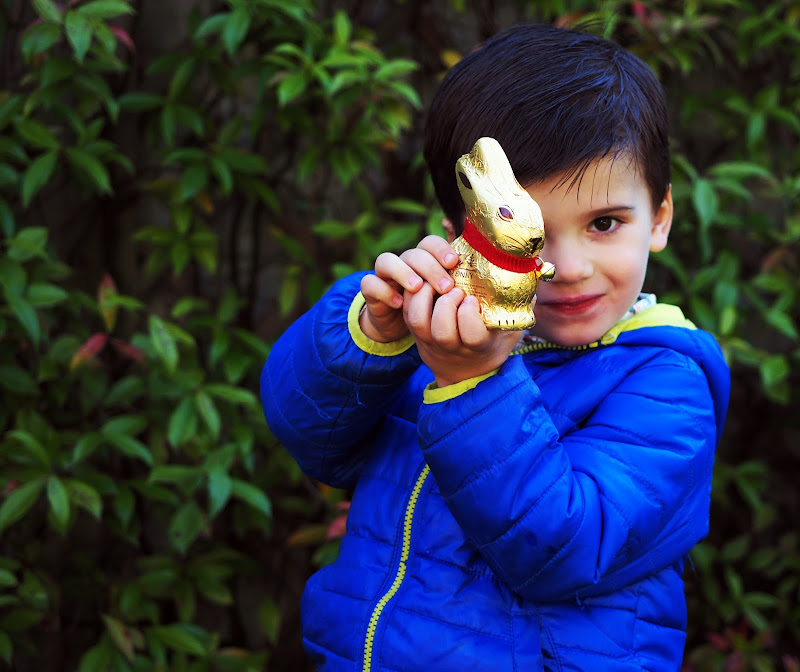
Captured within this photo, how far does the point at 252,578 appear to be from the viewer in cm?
193

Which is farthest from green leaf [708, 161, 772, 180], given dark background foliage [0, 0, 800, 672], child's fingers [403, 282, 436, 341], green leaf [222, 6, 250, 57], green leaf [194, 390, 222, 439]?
child's fingers [403, 282, 436, 341]

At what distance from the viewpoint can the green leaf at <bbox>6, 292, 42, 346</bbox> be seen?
1.47 m

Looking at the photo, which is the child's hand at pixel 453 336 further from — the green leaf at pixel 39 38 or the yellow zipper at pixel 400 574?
the green leaf at pixel 39 38

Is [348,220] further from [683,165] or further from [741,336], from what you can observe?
[741,336]

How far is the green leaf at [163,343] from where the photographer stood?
60.5 inches

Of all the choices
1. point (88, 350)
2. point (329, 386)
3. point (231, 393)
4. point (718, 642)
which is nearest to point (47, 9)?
point (88, 350)

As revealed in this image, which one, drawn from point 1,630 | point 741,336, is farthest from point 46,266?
point 741,336

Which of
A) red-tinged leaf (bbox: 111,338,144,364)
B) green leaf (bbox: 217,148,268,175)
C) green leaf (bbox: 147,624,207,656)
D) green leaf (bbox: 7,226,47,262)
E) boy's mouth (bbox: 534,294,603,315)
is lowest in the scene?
green leaf (bbox: 147,624,207,656)

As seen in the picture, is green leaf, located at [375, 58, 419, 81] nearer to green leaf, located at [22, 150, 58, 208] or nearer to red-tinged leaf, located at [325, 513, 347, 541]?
green leaf, located at [22, 150, 58, 208]

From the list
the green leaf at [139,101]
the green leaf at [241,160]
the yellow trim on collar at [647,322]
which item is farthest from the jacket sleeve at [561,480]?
the green leaf at [139,101]

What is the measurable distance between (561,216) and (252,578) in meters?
1.36

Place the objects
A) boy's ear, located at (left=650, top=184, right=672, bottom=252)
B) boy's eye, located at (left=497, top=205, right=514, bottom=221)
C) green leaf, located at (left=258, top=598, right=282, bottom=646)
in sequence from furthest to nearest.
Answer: green leaf, located at (left=258, top=598, right=282, bottom=646) < boy's ear, located at (left=650, top=184, right=672, bottom=252) < boy's eye, located at (left=497, top=205, right=514, bottom=221)

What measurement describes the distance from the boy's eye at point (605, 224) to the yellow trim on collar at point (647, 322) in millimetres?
123

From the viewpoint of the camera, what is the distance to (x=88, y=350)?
1595 millimetres
